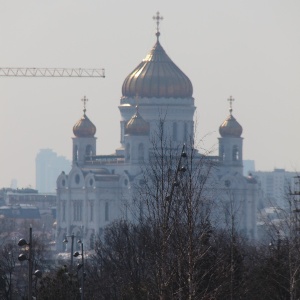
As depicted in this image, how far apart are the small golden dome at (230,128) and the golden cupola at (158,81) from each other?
140 inches

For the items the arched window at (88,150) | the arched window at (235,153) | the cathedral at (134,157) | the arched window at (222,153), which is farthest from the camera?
the arched window at (235,153)

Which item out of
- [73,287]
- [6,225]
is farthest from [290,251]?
[6,225]

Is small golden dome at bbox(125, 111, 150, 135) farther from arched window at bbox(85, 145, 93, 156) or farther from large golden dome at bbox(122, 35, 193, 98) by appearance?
large golden dome at bbox(122, 35, 193, 98)

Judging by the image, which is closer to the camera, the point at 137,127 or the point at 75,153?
the point at 137,127

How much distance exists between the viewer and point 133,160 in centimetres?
15488

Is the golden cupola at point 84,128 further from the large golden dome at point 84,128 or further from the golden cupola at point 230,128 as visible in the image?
the golden cupola at point 230,128

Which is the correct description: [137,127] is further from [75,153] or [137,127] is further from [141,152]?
[75,153]

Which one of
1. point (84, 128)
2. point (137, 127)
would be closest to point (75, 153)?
point (84, 128)

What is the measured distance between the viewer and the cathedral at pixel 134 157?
6112 inches

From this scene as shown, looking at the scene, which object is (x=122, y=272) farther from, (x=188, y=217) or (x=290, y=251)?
(x=188, y=217)

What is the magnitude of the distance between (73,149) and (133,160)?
6.35m

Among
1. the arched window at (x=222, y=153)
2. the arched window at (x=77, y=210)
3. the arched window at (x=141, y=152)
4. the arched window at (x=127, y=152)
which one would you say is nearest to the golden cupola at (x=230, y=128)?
the arched window at (x=222, y=153)

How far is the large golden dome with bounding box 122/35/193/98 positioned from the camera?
6319 inches

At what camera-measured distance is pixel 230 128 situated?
158750 mm
